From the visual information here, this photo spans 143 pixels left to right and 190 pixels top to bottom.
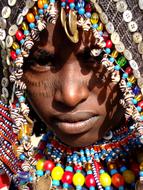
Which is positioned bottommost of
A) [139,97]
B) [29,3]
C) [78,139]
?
[78,139]

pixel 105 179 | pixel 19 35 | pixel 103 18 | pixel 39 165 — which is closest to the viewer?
pixel 103 18

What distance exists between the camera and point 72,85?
185 cm

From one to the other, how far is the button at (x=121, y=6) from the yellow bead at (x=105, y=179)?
570mm

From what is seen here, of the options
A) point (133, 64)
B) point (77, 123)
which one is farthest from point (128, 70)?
point (77, 123)

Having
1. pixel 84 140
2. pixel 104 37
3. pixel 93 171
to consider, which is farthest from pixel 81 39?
pixel 93 171

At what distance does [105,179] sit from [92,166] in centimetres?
7

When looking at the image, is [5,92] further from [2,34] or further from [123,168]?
[123,168]

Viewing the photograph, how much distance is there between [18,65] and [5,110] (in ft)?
1.02

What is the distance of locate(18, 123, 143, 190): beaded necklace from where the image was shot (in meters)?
2.02

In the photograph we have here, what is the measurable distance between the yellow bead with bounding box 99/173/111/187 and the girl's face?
133 mm

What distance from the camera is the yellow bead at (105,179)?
2.01 metres

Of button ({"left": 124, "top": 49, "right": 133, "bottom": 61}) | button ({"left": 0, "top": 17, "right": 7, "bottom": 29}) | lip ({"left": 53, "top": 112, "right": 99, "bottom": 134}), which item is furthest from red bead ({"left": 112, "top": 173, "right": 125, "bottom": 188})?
button ({"left": 0, "top": 17, "right": 7, "bottom": 29})

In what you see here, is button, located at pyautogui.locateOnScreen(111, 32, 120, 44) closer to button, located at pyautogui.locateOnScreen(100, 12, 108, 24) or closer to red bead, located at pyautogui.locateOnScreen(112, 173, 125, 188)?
button, located at pyautogui.locateOnScreen(100, 12, 108, 24)

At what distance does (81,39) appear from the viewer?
6.02 ft
